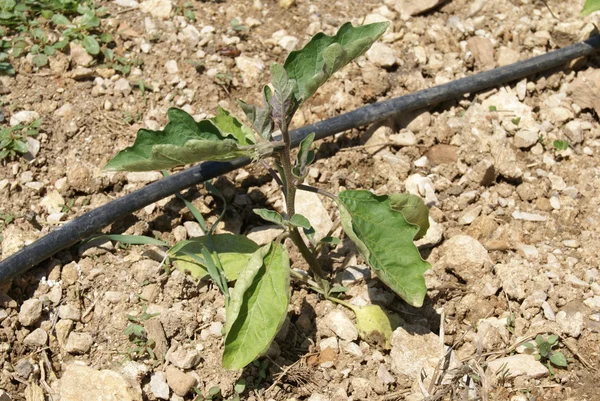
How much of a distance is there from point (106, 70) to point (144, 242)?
963 millimetres

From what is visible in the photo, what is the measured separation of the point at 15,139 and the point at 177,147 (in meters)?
1.18

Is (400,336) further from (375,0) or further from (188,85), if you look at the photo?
(375,0)

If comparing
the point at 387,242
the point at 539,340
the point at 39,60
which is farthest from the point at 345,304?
the point at 39,60

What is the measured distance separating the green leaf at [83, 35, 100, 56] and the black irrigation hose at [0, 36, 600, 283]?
82 centimetres

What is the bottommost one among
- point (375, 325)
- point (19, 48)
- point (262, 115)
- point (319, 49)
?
point (375, 325)

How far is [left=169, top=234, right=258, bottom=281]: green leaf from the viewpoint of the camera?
2381 mm

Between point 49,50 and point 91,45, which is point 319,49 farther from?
point 49,50

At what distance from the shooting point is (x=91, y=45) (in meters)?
3.05

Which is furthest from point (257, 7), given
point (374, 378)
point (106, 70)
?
point (374, 378)

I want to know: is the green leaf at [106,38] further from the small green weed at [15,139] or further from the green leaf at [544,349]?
the green leaf at [544,349]

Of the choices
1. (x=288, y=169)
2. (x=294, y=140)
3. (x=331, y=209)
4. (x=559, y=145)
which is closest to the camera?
(x=288, y=169)

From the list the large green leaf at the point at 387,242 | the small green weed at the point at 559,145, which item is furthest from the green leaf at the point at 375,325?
the small green weed at the point at 559,145

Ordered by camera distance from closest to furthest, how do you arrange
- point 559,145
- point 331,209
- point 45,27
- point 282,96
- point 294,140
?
point 282,96, point 331,209, point 294,140, point 559,145, point 45,27

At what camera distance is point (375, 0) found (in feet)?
11.3
